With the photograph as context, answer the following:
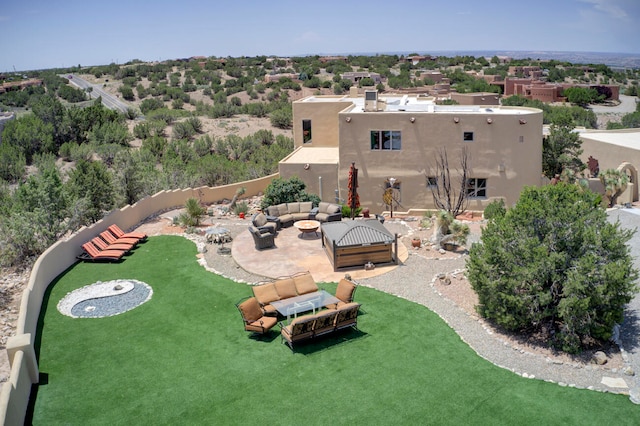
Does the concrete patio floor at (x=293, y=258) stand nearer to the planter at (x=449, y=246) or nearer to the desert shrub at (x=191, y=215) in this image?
the planter at (x=449, y=246)

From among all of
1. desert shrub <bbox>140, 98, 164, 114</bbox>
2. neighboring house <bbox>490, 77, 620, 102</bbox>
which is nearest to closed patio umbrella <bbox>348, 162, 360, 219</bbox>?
desert shrub <bbox>140, 98, 164, 114</bbox>

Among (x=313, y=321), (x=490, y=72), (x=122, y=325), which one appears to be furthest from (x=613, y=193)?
(x=490, y=72)

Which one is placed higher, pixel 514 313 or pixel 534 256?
pixel 534 256

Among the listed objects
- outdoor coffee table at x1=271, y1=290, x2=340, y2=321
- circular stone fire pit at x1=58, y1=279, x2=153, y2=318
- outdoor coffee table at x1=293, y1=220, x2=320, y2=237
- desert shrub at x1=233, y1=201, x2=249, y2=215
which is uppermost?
outdoor coffee table at x1=293, y1=220, x2=320, y2=237

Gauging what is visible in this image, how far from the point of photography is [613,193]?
2611cm

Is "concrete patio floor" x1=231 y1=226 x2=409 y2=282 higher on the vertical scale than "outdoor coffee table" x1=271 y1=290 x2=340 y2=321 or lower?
lower

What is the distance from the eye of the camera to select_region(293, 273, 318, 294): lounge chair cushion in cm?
1563

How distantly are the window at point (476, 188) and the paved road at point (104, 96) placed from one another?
5341cm

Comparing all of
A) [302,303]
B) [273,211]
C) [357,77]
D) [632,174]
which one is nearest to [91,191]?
[273,211]

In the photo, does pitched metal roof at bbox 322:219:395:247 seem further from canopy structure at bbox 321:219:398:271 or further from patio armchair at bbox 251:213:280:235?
patio armchair at bbox 251:213:280:235

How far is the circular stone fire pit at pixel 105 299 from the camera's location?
51.2 feet

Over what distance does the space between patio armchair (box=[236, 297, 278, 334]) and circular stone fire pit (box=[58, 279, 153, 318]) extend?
4.09 meters

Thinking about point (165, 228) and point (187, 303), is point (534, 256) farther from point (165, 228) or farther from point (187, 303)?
point (165, 228)

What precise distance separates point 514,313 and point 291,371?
5.82m
